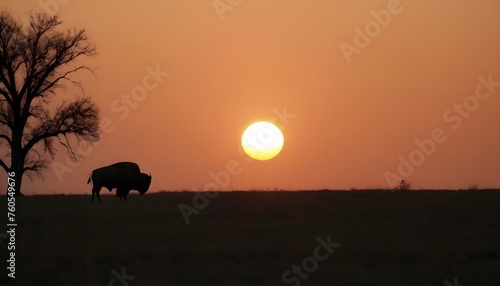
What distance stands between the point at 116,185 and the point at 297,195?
7598 mm

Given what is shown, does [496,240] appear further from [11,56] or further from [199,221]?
[11,56]

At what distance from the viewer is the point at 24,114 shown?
40250 mm

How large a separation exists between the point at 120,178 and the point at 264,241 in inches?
656

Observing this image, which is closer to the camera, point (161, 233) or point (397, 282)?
point (397, 282)

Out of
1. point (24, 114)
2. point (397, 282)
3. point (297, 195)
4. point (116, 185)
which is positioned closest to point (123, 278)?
point (397, 282)

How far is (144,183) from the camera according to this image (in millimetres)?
37250

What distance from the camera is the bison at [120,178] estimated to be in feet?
112
